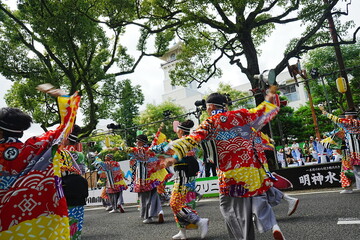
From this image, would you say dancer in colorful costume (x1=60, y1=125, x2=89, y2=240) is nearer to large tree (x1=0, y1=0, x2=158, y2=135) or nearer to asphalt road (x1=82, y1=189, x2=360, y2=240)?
asphalt road (x1=82, y1=189, x2=360, y2=240)

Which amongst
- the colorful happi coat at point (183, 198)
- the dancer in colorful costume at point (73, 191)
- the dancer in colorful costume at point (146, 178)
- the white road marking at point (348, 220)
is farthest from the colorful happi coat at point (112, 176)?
the white road marking at point (348, 220)

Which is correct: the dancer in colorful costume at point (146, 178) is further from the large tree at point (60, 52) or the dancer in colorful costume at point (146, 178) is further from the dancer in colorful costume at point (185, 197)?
the large tree at point (60, 52)

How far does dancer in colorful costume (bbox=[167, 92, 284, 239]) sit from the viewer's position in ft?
9.82

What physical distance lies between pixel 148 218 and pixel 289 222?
3.00 metres

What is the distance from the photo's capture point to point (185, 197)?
483 centimetres

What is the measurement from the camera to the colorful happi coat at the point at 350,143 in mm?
6664

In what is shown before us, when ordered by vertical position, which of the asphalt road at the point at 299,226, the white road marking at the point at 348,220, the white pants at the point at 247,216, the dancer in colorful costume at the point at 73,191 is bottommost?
the asphalt road at the point at 299,226

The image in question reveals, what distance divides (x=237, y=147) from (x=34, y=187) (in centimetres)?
198

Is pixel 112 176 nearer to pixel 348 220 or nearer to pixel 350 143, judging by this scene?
pixel 350 143

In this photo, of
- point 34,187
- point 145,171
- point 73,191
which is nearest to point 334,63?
point 145,171

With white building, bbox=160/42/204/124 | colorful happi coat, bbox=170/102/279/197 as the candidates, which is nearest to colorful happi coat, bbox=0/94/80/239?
colorful happi coat, bbox=170/102/279/197

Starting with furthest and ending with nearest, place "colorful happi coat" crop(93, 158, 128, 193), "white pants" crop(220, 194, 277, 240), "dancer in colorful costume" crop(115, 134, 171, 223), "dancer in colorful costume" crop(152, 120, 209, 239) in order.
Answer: "colorful happi coat" crop(93, 158, 128, 193) < "dancer in colorful costume" crop(115, 134, 171, 223) < "dancer in colorful costume" crop(152, 120, 209, 239) < "white pants" crop(220, 194, 277, 240)

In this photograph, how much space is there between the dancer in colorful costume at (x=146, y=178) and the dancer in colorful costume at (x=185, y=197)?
1425mm

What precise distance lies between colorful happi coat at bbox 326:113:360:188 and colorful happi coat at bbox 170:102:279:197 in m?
4.07
